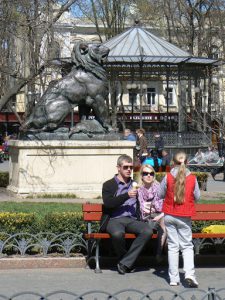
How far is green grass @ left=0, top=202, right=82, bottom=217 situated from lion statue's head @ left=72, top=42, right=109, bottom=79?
3.48 metres

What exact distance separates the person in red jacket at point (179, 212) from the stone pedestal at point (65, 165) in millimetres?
7637

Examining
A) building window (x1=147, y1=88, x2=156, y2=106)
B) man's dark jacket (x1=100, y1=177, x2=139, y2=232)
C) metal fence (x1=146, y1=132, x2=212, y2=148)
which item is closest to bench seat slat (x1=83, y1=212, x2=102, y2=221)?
man's dark jacket (x1=100, y1=177, x2=139, y2=232)

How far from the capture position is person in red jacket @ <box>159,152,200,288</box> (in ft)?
25.6

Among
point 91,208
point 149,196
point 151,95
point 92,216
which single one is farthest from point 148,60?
point 151,95

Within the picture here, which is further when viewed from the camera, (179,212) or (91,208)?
(91,208)

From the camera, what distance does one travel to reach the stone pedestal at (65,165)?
1545 cm

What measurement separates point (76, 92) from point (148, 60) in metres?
13.4

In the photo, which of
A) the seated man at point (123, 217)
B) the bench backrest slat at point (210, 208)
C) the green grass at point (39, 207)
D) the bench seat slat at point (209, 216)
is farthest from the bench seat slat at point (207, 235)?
the green grass at point (39, 207)

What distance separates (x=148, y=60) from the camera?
2866 cm

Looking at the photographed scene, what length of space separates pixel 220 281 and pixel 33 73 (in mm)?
8532

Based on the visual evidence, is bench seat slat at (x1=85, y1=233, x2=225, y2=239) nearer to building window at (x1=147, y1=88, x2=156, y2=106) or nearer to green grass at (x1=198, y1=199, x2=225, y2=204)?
green grass at (x1=198, y1=199, x2=225, y2=204)

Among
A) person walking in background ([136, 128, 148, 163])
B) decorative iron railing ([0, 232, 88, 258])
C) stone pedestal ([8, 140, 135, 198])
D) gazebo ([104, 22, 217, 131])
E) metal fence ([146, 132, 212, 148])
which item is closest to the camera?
decorative iron railing ([0, 232, 88, 258])

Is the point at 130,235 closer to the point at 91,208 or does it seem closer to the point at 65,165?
the point at 91,208

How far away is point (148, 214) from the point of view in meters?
8.93
